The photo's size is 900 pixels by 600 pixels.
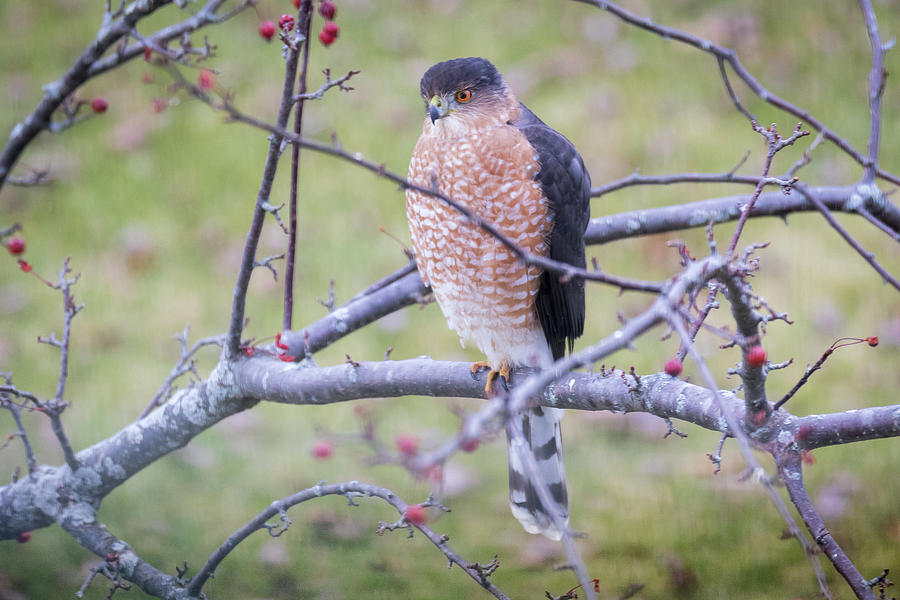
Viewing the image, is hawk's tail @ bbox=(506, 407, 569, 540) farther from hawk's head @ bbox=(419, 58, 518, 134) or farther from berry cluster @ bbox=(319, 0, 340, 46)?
berry cluster @ bbox=(319, 0, 340, 46)

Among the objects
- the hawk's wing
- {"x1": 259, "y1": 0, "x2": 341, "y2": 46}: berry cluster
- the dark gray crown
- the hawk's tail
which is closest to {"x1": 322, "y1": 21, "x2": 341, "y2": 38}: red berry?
{"x1": 259, "y1": 0, "x2": 341, "y2": 46}: berry cluster

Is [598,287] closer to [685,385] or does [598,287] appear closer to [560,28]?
[560,28]

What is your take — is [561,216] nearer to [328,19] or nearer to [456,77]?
[456,77]

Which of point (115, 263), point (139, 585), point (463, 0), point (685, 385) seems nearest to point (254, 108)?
point (115, 263)

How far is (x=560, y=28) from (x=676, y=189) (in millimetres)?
1917

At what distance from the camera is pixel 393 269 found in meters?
5.43

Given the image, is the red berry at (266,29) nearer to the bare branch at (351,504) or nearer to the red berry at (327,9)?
the red berry at (327,9)

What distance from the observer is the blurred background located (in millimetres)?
2811

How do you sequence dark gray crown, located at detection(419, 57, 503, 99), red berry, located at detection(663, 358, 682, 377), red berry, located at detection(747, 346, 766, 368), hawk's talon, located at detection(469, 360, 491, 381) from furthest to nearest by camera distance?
dark gray crown, located at detection(419, 57, 503, 99) < hawk's talon, located at detection(469, 360, 491, 381) < red berry, located at detection(663, 358, 682, 377) < red berry, located at detection(747, 346, 766, 368)

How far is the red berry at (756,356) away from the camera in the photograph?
1.52 m

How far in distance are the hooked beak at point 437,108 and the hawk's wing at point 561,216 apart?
0.23 metres

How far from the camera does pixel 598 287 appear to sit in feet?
17.2

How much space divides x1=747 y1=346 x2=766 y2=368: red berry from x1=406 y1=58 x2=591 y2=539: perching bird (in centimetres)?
92

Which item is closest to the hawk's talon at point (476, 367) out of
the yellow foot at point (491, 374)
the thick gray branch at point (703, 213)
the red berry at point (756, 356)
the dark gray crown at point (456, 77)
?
the yellow foot at point (491, 374)
